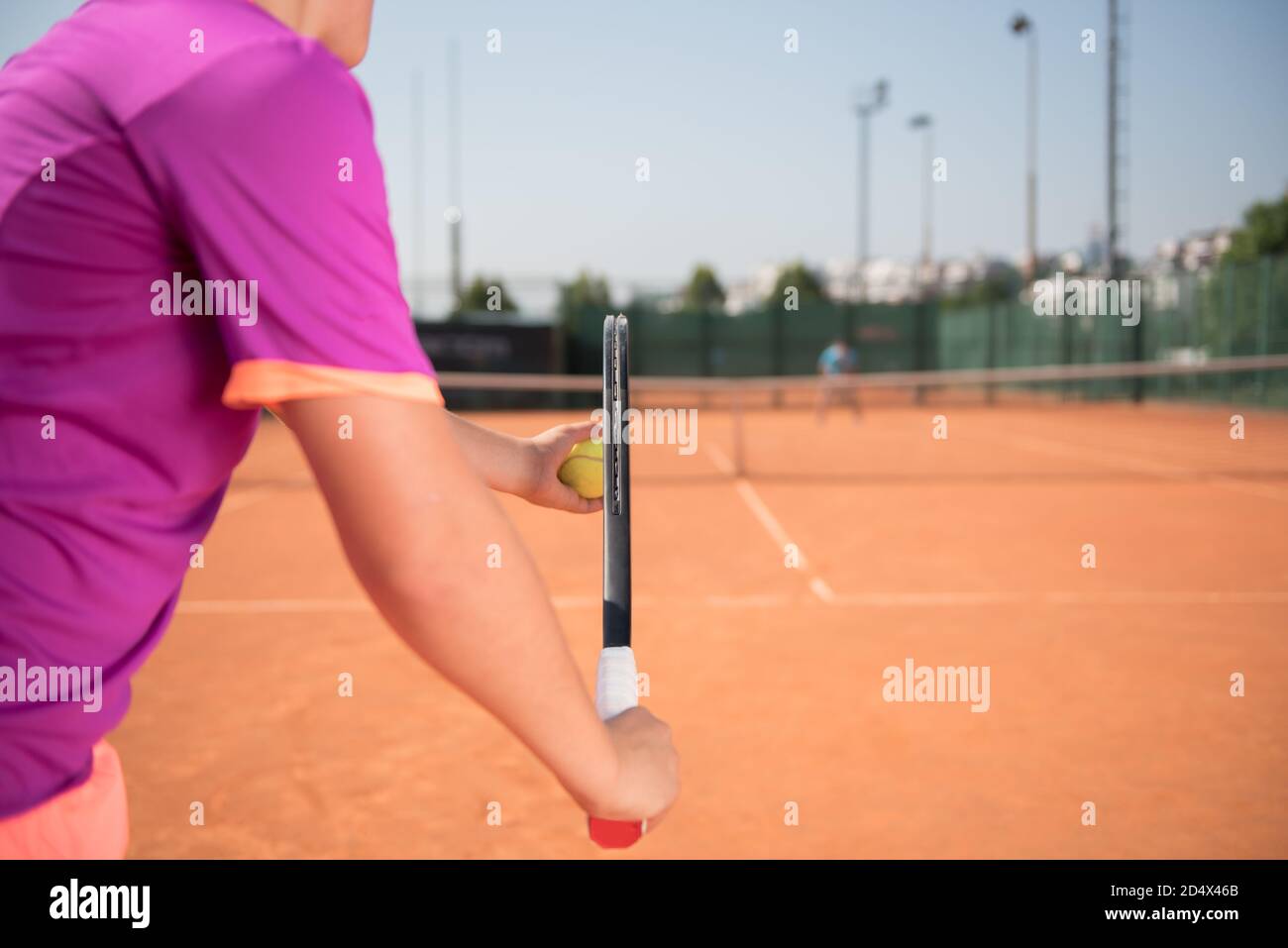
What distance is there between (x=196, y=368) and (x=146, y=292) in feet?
0.21

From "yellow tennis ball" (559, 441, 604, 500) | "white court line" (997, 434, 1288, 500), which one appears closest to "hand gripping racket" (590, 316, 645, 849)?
"yellow tennis ball" (559, 441, 604, 500)

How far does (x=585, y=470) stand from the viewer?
1.28m

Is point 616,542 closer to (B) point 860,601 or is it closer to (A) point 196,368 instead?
(A) point 196,368

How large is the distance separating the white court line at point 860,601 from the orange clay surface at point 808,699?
0.10 feet

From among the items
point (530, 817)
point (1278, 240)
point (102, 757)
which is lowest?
point (530, 817)

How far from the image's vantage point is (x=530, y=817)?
364 cm

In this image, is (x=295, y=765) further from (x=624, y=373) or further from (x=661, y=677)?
(x=624, y=373)

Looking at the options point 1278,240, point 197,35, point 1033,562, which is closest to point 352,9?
point 197,35

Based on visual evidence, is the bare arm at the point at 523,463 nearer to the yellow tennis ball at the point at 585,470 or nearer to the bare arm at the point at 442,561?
the yellow tennis ball at the point at 585,470

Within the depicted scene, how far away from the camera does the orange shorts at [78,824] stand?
82 centimetres

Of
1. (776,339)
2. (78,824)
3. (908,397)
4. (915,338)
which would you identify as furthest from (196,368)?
(915,338)

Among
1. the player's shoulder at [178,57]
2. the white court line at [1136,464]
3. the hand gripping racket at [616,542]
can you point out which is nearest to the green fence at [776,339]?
the white court line at [1136,464]

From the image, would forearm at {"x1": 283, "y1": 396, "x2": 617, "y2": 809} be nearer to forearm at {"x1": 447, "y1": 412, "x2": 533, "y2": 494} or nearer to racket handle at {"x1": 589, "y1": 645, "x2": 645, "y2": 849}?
racket handle at {"x1": 589, "y1": 645, "x2": 645, "y2": 849}
